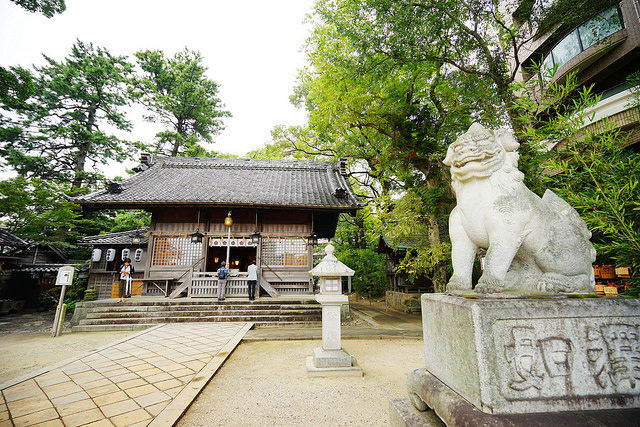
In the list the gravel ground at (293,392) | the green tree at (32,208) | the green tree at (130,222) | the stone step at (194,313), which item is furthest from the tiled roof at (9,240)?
the gravel ground at (293,392)

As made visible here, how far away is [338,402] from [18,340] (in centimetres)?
851

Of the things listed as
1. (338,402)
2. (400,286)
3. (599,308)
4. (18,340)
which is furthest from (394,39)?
(18,340)

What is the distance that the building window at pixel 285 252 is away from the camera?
10656 mm

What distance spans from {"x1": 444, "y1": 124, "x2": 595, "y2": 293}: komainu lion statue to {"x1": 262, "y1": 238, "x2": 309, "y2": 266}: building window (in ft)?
29.6

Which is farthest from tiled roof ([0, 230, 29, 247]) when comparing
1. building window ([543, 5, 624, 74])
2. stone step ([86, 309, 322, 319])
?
building window ([543, 5, 624, 74])

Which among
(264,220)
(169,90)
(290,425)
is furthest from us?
(169,90)

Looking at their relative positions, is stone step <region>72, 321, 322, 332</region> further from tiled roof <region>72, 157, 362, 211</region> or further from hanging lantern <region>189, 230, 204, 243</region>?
tiled roof <region>72, 157, 362, 211</region>

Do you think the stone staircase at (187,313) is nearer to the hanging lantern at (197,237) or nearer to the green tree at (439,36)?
the hanging lantern at (197,237)

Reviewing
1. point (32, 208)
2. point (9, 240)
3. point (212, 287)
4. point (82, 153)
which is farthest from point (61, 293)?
point (82, 153)

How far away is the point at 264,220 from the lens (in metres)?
11.0

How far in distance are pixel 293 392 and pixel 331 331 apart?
1230 mm

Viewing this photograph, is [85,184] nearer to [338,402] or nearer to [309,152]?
[309,152]

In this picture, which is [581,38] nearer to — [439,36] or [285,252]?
[439,36]

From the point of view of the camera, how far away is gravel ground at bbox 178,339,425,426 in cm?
288
